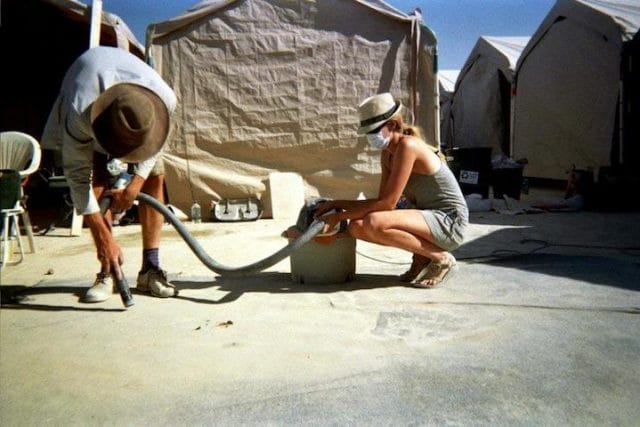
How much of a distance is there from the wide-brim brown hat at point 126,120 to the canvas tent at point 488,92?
8.53m

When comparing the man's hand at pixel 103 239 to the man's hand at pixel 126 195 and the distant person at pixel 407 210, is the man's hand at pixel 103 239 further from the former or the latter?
the distant person at pixel 407 210

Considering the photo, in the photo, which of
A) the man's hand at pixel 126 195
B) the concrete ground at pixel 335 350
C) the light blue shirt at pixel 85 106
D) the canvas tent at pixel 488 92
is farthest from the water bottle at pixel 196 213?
the canvas tent at pixel 488 92

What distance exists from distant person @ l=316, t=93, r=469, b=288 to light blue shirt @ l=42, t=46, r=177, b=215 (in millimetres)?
1016

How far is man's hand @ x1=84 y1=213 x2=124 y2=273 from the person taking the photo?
2.40 metres

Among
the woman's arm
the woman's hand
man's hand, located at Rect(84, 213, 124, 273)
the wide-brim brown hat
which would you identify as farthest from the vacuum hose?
the wide-brim brown hat

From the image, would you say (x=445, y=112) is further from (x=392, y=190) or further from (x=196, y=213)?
(x=392, y=190)

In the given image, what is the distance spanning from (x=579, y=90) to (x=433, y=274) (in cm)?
613

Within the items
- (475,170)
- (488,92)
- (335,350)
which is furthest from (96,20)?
(488,92)

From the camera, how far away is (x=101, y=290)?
2.60 m

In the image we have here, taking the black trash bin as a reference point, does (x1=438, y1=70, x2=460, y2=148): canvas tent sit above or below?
above

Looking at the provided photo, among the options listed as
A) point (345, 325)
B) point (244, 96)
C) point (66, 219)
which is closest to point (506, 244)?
point (345, 325)

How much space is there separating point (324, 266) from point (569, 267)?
5.05ft

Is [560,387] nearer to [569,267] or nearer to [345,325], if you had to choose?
[345,325]

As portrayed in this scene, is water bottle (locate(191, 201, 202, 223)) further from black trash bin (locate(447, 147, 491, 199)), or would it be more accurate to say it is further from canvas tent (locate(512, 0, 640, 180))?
canvas tent (locate(512, 0, 640, 180))
